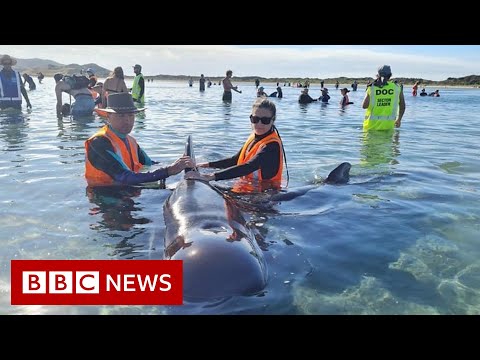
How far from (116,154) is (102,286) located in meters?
3.24

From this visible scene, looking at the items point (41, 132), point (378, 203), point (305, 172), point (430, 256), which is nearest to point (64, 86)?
point (41, 132)

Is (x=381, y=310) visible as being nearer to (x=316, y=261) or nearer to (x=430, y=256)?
(x=316, y=261)

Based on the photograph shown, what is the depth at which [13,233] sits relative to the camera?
5938 mm

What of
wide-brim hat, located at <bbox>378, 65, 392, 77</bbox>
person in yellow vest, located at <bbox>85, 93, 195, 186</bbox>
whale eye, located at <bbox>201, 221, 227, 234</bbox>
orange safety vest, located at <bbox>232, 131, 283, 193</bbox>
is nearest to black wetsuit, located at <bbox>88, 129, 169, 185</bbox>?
person in yellow vest, located at <bbox>85, 93, 195, 186</bbox>

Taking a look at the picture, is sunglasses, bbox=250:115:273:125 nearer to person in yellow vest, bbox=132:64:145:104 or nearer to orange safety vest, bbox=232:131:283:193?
orange safety vest, bbox=232:131:283:193

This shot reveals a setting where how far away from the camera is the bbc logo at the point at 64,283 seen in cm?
389

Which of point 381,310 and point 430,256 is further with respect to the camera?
point 430,256

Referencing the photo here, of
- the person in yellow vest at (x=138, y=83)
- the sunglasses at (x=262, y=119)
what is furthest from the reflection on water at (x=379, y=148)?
the person in yellow vest at (x=138, y=83)

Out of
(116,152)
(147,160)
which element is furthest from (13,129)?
(116,152)

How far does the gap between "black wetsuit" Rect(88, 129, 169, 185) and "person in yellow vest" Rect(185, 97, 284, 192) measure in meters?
0.86

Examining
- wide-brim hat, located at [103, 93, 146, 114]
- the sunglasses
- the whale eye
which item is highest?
wide-brim hat, located at [103, 93, 146, 114]

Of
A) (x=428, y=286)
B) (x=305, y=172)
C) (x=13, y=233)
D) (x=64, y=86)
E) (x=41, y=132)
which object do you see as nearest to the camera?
(x=428, y=286)

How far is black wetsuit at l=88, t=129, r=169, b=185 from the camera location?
259 inches
